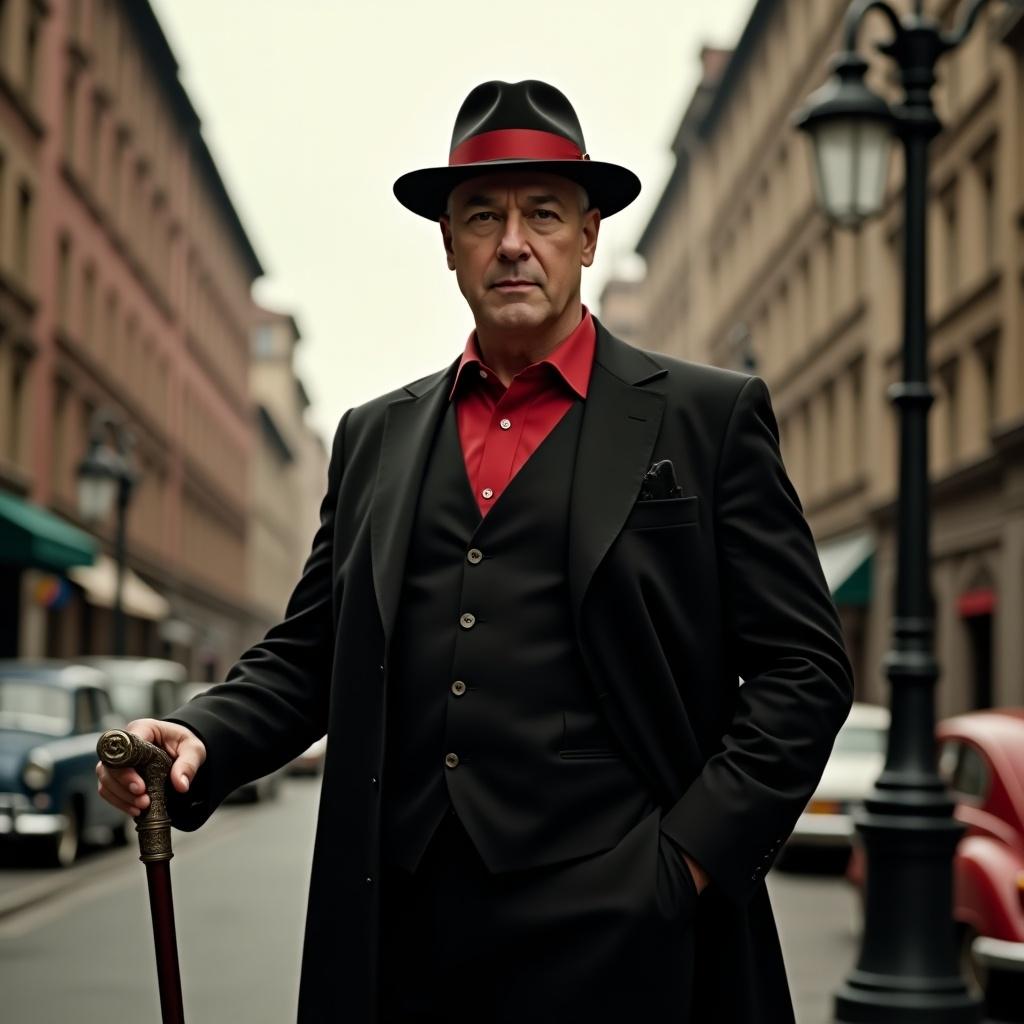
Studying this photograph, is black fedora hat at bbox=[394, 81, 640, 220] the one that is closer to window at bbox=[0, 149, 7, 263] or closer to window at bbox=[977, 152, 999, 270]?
window at bbox=[977, 152, 999, 270]

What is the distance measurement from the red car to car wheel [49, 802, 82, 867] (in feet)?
28.4

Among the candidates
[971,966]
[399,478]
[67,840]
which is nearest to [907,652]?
[971,966]

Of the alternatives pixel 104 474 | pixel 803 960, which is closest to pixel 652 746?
pixel 803 960

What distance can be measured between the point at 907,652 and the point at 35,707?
399 inches

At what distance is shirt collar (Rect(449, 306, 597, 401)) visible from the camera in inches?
121

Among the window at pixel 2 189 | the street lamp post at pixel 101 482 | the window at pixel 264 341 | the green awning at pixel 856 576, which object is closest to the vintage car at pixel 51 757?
the street lamp post at pixel 101 482

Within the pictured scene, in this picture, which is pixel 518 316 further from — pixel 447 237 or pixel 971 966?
pixel 971 966

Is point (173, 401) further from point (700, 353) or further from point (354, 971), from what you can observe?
point (354, 971)

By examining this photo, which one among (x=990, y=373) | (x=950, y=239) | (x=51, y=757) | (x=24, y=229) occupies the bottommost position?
(x=51, y=757)

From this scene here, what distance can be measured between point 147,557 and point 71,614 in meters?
10.6

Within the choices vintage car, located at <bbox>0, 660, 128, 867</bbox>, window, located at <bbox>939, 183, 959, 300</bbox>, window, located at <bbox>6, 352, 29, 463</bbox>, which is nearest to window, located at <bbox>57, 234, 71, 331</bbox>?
window, located at <bbox>6, 352, 29, 463</bbox>

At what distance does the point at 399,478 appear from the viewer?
309cm

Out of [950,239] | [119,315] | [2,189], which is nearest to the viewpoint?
[950,239]

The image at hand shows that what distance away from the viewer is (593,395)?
3074mm
